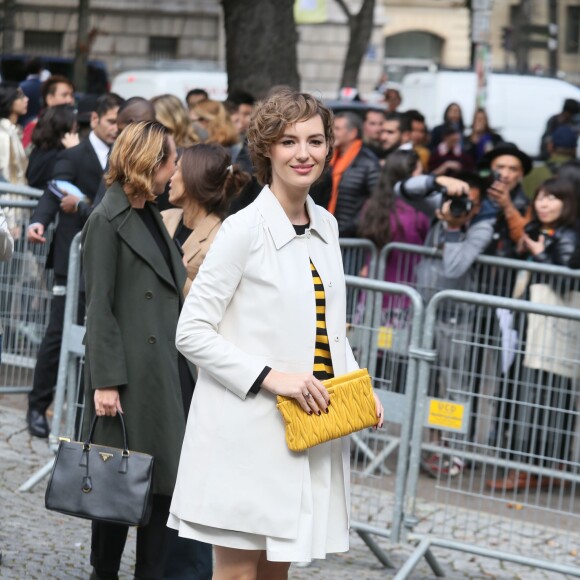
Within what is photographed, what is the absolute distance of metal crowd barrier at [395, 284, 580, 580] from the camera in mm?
5832

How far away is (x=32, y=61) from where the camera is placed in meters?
16.1

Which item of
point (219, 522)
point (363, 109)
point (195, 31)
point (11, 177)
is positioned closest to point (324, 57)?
point (195, 31)

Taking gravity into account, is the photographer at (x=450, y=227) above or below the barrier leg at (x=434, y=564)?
above

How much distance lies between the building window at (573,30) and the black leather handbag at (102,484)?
5459cm

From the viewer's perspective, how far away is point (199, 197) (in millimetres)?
5469

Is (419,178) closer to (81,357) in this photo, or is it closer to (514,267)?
(514,267)

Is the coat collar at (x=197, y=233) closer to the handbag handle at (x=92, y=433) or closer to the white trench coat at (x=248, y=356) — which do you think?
the handbag handle at (x=92, y=433)

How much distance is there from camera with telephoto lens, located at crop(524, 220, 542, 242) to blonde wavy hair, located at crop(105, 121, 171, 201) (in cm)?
346

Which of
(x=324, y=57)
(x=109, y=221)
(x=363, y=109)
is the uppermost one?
(x=324, y=57)

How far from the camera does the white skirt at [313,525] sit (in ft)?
12.9

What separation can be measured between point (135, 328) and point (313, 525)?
47.5 inches

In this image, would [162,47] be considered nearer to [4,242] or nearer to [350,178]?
[350,178]

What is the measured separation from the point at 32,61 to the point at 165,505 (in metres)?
11.9

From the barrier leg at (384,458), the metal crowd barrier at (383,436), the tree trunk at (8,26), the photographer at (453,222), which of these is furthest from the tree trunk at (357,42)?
the barrier leg at (384,458)
